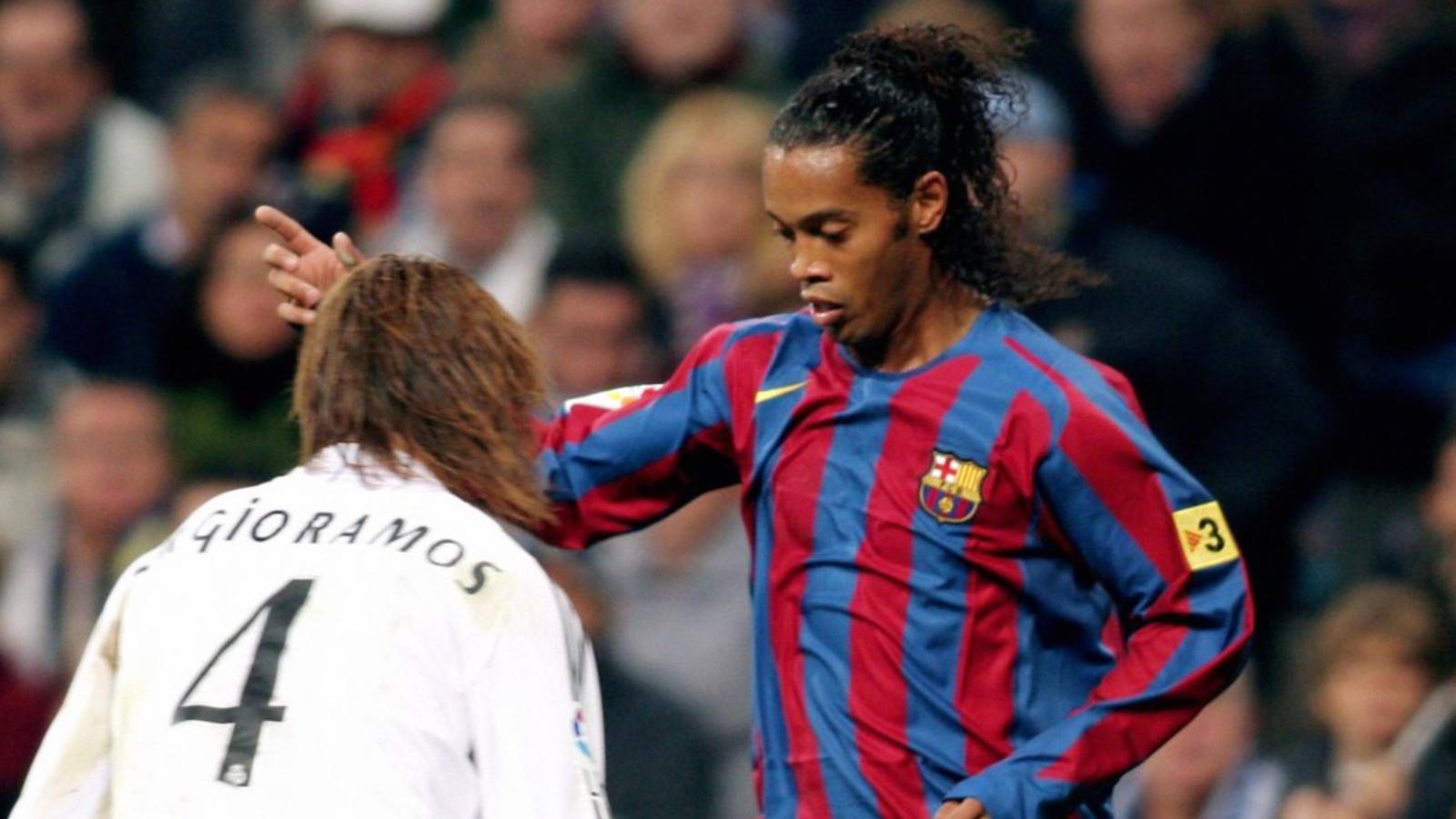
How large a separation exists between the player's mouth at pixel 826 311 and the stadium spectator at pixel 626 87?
4.32 m

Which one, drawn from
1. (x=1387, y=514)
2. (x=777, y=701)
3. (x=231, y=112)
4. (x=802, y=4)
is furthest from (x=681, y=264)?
(x=777, y=701)

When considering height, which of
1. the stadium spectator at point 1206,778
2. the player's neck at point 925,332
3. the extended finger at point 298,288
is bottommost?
the stadium spectator at point 1206,778

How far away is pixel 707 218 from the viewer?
8.10 metres

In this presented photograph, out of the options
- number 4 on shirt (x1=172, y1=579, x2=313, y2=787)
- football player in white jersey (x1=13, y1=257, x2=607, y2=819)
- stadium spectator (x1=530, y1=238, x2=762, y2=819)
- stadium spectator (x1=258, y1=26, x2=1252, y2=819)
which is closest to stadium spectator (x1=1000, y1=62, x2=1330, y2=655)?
stadium spectator (x1=530, y1=238, x2=762, y2=819)

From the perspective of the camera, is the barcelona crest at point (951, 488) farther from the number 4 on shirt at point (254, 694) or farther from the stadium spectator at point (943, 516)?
the number 4 on shirt at point (254, 694)

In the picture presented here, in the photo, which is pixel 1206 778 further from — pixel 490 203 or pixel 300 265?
pixel 300 265

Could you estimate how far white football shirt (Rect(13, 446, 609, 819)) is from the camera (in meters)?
3.77

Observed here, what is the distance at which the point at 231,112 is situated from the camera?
8.76 metres

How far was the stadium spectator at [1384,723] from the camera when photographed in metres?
6.87

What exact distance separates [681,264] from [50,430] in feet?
6.87

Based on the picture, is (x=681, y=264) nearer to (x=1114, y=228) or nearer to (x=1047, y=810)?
(x=1114, y=228)

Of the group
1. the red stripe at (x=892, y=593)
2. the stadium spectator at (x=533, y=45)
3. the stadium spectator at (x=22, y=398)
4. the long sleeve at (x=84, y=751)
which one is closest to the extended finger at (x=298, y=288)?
the long sleeve at (x=84, y=751)

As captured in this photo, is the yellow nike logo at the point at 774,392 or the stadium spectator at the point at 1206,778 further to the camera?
the stadium spectator at the point at 1206,778

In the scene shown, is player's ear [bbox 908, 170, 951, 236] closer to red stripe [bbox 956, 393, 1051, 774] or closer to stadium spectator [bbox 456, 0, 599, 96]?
red stripe [bbox 956, 393, 1051, 774]
